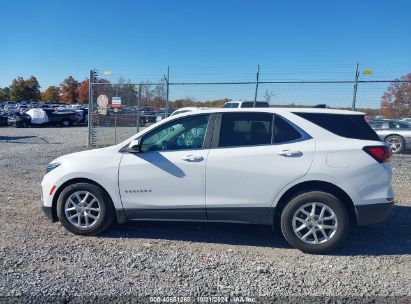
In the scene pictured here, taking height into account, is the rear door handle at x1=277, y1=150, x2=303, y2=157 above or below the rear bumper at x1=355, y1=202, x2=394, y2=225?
above

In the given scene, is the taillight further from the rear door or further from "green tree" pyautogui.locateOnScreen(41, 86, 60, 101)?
"green tree" pyautogui.locateOnScreen(41, 86, 60, 101)

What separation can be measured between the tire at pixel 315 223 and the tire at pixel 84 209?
2.19 m

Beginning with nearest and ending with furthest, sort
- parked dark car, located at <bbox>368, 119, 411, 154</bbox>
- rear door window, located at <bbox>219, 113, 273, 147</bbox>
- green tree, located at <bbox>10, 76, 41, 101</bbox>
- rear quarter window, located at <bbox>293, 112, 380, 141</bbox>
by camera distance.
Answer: rear quarter window, located at <bbox>293, 112, 380, 141</bbox> → rear door window, located at <bbox>219, 113, 273, 147</bbox> → parked dark car, located at <bbox>368, 119, 411, 154</bbox> → green tree, located at <bbox>10, 76, 41, 101</bbox>

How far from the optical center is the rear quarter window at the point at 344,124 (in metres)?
4.38

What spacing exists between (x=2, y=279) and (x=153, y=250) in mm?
1565

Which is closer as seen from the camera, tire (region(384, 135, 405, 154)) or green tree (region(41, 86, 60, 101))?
tire (region(384, 135, 405, 154))

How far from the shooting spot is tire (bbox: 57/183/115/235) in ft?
15.4

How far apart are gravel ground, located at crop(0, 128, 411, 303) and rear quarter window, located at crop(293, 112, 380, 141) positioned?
1375 millimetres

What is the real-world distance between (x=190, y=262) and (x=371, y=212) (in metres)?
2.12

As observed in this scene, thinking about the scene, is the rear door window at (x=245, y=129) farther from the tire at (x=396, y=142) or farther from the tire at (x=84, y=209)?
the tire at (x=396, y=142)

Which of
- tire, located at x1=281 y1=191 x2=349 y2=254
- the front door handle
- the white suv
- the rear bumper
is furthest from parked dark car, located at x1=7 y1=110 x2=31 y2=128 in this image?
the rear bumper

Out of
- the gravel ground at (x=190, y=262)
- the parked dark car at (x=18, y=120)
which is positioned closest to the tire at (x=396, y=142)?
the gravel ground at (x=190, y=262)

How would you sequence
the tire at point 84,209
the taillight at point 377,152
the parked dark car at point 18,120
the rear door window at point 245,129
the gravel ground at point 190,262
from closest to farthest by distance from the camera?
the gravel ground at point 190,262
the taillight at point 377,152
the rear door window at point 245,129
the tire at point 84,209
the parked dark car at point 18,120

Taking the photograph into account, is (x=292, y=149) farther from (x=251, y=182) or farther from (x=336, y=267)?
(x=336, y=267)
